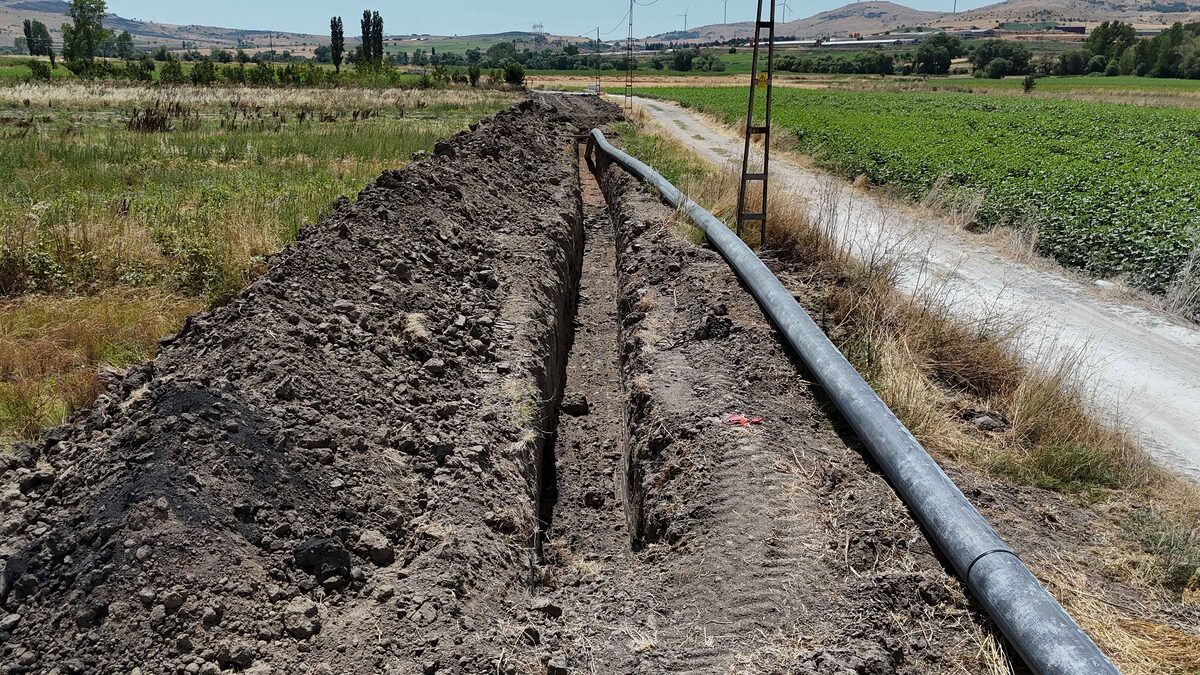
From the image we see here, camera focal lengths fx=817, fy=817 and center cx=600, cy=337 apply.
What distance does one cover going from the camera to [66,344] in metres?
6.23

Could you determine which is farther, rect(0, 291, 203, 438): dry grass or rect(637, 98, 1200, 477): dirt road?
rect(637, 98, 1200, 477): dirt road

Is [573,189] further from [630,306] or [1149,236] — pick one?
[1149,236]

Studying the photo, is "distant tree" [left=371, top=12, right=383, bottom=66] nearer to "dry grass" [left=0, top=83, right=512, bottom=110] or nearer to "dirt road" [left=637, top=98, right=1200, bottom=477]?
"dry grass" [left=0, top=83, right=512, bottom=110]

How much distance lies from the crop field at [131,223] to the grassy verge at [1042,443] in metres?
5.50

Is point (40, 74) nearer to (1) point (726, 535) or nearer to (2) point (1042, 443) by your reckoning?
(1) point (726, 535)

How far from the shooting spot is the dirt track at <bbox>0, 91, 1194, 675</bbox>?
3.24 meters

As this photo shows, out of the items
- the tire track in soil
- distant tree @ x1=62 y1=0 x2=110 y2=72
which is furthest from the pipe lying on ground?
distant tree @ x1=62 y1=0 x2=110 y2=72

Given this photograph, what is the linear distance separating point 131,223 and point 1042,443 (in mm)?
8861

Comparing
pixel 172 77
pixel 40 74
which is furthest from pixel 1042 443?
pixel 40 74

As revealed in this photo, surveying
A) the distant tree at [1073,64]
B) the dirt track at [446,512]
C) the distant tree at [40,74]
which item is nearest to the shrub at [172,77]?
the distant tree at [40,74]

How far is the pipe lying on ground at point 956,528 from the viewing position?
2801 mm

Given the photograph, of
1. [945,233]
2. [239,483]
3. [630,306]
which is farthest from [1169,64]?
[239,483]

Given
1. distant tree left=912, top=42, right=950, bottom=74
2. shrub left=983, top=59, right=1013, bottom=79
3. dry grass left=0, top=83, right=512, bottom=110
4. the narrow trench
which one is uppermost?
distant tree left=912, top=42, right=950, bottom=74

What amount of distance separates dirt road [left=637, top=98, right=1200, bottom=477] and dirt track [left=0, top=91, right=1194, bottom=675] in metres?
2.12
